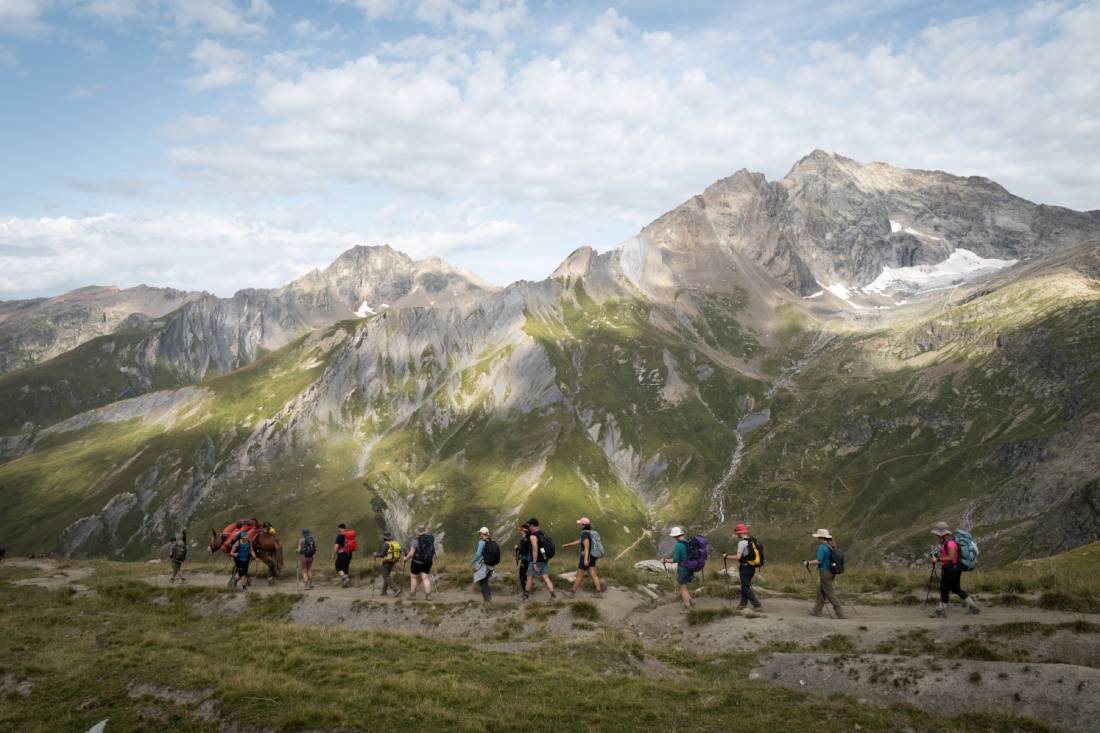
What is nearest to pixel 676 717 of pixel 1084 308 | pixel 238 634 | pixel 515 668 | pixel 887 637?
pixel 515 668

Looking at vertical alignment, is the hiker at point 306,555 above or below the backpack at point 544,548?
below

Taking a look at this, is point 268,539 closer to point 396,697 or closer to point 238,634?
point 238,634

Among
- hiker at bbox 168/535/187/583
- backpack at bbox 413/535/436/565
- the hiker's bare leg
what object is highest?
backpack at bbox 413/535/436/565

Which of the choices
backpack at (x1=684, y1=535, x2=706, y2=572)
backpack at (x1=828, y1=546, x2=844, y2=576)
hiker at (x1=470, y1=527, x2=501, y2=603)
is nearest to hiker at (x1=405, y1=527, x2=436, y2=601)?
hiker at (x1=470, y1=527, x2=501, y2=603)

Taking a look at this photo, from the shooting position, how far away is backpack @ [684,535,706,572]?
3014 cm

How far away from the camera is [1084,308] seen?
191375 mm

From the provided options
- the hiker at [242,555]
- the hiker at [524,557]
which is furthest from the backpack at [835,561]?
the hiker at [242,555]

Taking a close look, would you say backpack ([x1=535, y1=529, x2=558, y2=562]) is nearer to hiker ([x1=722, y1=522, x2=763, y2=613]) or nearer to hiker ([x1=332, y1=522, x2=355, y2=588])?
hiker ([x1=722, y1=522, x2=763, y2=613])

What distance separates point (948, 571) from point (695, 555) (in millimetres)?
10197

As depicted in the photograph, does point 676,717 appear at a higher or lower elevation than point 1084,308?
lower

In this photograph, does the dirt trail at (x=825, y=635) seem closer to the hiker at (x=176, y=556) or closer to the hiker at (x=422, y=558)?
the hiker at (x=422, y=558)

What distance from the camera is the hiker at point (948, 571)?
25.7m

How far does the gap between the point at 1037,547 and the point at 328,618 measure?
98.2 meters

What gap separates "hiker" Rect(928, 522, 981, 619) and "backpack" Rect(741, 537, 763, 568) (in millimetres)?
6825
